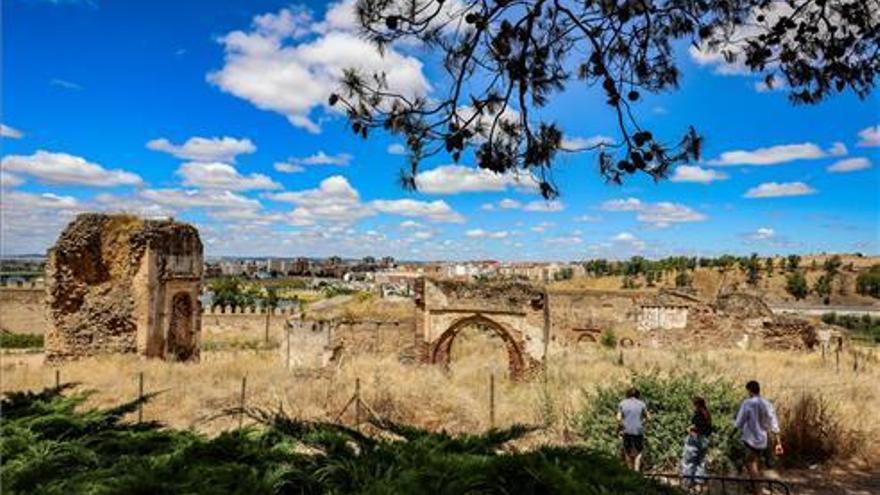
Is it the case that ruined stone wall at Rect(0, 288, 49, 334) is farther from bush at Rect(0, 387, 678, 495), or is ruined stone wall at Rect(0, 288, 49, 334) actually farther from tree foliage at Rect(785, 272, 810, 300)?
tree foliage at Rect(785, 272, 810, 300)

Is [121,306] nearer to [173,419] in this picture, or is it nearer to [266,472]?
[173,419]

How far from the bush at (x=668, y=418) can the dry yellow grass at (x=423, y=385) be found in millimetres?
486

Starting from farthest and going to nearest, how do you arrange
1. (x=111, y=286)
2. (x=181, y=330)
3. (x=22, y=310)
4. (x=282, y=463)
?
(x=22, y=310) → (x=181, y=330) → (x=111, y=286) → (x=282, y=463)

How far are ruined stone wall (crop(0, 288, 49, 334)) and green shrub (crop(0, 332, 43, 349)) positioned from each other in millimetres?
2121

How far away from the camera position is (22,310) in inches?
1341

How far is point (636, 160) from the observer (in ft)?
17.9

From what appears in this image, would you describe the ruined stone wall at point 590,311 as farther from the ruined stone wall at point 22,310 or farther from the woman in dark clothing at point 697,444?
the ruined stone wall at point 22,310

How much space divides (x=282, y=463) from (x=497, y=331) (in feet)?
49.3

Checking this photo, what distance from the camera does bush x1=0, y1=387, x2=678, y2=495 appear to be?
2.79m

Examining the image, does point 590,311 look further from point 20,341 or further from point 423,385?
point 20,341

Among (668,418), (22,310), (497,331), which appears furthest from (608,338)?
(22,310)

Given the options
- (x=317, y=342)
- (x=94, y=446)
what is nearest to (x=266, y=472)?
(x=94, y=446)

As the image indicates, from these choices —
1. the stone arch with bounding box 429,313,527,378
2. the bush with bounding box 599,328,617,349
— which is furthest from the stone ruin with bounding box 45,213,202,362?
the bush with bounding box 599,328,617,349

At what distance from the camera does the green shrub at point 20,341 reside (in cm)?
2938
